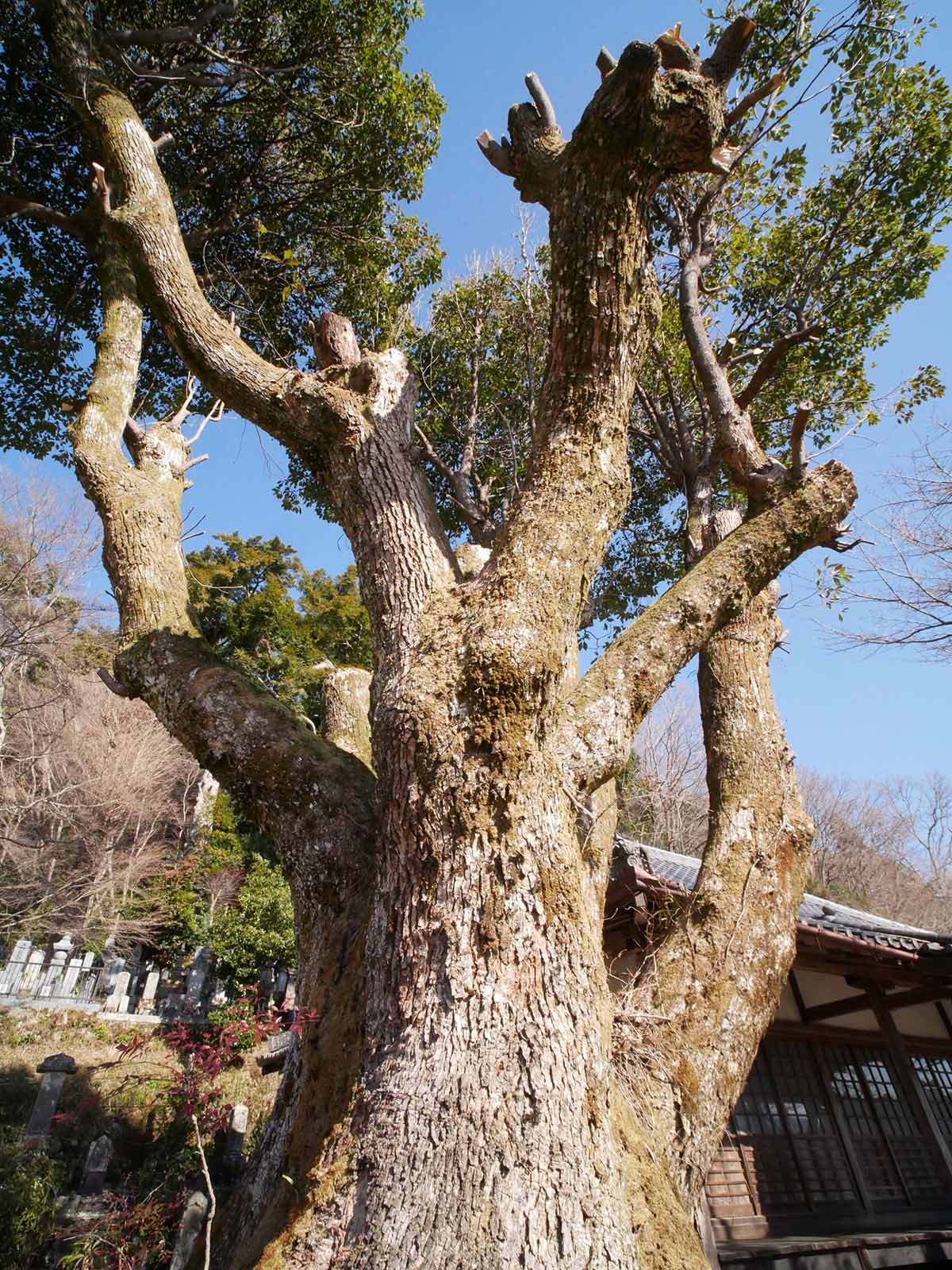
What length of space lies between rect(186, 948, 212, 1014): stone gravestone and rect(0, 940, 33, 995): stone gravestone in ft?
9.16

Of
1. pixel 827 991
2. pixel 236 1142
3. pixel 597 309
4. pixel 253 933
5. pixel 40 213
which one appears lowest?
pixel 236 1142

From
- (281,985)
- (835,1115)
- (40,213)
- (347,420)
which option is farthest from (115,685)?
(281,985)

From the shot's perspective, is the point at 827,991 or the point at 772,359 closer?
the point at 772,359

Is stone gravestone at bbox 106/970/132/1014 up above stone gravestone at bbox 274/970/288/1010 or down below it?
below

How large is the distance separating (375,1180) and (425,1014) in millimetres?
398

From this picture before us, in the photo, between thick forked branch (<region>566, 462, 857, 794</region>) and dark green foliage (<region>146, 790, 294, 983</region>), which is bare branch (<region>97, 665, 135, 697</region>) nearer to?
thick forked branch (<region>566, 462, 857, 794</region>)

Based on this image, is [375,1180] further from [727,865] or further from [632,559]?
[632,559]

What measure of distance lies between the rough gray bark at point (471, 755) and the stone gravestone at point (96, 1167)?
574cm

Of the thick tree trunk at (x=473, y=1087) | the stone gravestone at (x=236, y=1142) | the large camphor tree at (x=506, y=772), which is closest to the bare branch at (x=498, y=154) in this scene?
the large camphor tree at (x=506, y=772)

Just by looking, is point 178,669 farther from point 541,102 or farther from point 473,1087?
point 541,102

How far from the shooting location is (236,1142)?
22.6 feet

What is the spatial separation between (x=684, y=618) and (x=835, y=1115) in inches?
217

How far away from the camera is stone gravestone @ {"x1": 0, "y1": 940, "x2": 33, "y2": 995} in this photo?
11320mm

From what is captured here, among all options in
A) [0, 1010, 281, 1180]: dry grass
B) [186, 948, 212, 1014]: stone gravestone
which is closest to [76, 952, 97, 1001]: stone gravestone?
[0, 1010, 281, 1180]: dry grass
